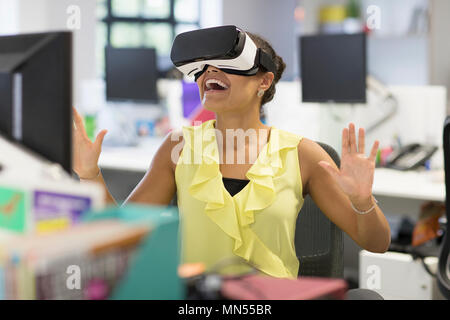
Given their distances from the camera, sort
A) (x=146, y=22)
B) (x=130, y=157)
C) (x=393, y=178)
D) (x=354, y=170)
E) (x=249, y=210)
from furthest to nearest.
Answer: (x=146, y=22), (x=130, y=157), (x=393, y=178), (x=249, y=210), (x=354, y=170)

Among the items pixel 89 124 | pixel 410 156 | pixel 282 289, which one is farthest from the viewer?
pixel 89 124

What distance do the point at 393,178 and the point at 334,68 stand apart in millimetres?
670

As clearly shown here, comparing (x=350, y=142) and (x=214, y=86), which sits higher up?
(x=214, y=86)

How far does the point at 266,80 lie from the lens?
1.67 meters

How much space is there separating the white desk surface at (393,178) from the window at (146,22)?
7.51ft

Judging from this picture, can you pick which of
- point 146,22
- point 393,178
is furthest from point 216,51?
point 146,22

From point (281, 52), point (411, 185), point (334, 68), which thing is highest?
point (281, 52)

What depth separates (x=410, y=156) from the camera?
3135 mm

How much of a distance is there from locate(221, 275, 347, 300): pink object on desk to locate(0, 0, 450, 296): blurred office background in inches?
66.6

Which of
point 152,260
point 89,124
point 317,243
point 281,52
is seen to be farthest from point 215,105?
point 281,52

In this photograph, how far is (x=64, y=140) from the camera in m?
0.94

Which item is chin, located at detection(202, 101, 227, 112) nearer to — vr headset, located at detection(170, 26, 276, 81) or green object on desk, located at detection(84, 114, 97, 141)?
vr headset, located at detection(170, 26, 276, 81)

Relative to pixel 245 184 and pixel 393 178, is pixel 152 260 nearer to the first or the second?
pixel 245 184

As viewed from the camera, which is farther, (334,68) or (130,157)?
→ (130,157)
